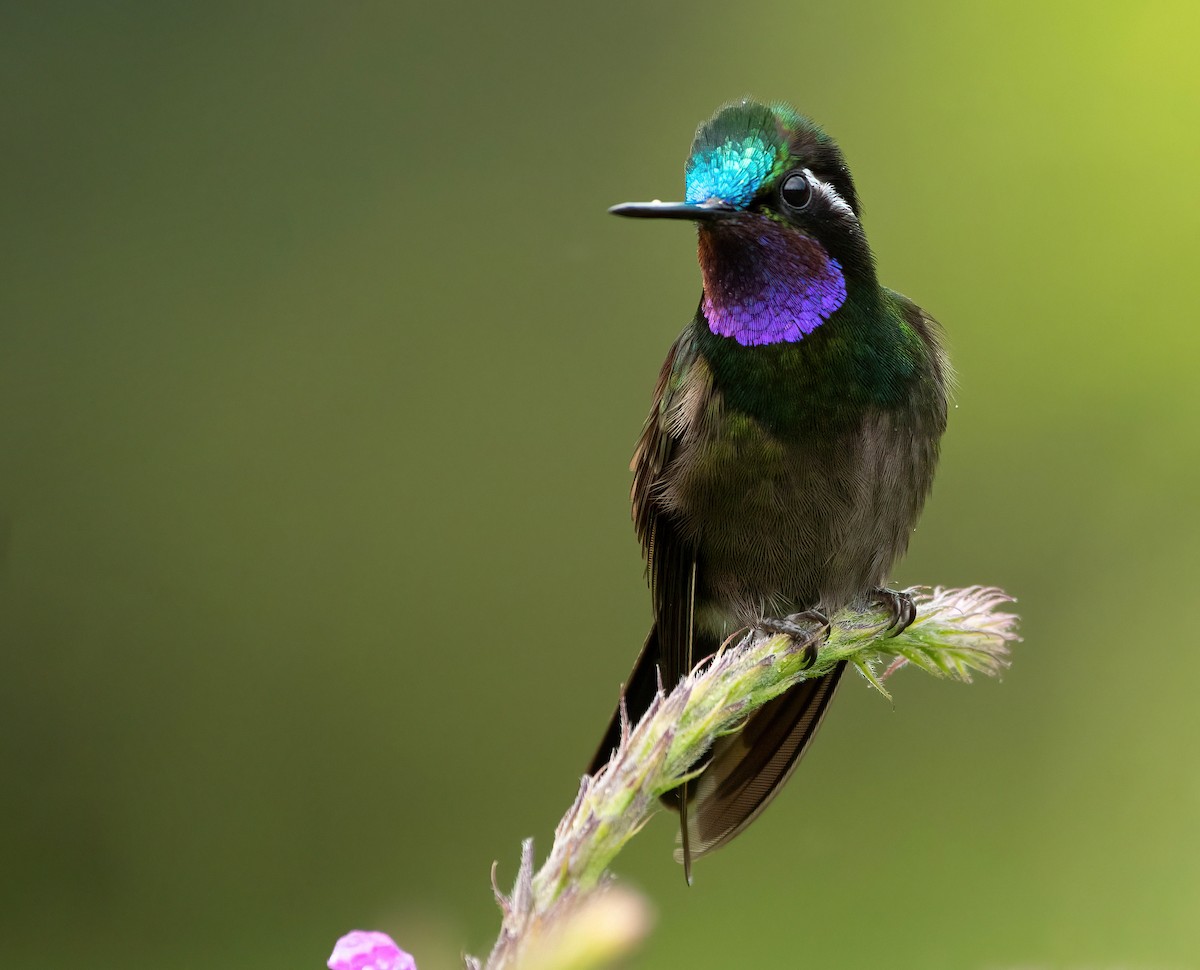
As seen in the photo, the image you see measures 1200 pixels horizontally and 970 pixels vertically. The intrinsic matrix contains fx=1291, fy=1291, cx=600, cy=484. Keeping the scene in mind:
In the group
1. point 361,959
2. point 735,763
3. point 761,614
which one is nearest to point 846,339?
point 761,614

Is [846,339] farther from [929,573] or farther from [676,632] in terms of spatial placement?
[929,573]

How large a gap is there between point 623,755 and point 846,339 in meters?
1.17

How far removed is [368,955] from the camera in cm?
71

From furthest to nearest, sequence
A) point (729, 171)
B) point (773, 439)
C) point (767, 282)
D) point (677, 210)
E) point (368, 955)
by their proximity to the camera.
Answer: point (773, 439), point (767, 282), point (729, 171), point (677, 210), point (368, 955)

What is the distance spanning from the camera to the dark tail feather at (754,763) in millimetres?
2072

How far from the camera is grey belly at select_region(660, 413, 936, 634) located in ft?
6.86

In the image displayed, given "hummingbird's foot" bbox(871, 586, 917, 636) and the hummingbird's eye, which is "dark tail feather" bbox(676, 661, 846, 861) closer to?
"hummingbird's foot" bbox(871, 586, 917, 636)

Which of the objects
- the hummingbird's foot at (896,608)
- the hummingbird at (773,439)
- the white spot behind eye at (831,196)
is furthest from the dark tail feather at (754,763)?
the white spot behind eye at (831,196)

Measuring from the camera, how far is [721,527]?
2227 mm

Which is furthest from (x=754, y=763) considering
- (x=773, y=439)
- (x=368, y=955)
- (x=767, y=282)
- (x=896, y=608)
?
(x=368, y=955)

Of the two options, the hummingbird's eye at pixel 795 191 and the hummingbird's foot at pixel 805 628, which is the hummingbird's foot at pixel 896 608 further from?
the hummingbird's eye at pixel 795 191

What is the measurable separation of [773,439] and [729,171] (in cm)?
46

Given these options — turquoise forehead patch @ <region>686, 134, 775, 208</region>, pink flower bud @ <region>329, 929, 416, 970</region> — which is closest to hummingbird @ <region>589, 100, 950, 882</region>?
turquoise forehead patch @ <region>686, 134, 775, 208</region>

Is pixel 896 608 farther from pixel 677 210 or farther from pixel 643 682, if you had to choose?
pixel 677 210
